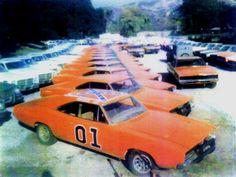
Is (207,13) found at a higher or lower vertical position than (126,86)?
higher

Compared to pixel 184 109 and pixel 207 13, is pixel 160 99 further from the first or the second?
pixel 207 13

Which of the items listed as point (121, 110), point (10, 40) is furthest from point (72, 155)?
point (10, 40)

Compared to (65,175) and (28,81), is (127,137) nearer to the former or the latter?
(65,175)

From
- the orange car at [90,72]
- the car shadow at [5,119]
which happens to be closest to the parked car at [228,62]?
the orange car at [90,72]

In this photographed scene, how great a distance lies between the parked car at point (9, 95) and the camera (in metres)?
9.30

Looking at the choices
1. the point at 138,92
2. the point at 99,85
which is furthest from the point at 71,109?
the point at 138,92

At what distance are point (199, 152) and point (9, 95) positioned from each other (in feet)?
20.5

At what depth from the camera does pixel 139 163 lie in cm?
521

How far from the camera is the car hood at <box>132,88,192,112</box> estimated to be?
23.6 ft

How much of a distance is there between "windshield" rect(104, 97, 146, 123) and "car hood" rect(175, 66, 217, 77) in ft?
20.4

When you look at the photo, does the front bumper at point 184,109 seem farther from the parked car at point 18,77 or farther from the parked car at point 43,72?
the parked car at point 43,72

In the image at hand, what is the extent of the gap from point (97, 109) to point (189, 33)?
5749 cm

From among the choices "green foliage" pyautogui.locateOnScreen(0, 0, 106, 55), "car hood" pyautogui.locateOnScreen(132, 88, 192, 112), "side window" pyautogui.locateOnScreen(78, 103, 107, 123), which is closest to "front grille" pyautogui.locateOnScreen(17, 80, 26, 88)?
"car hood" pyautogui.locateOnScreen(132, 88, 192, 112)

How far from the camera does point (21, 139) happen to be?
7.18m
